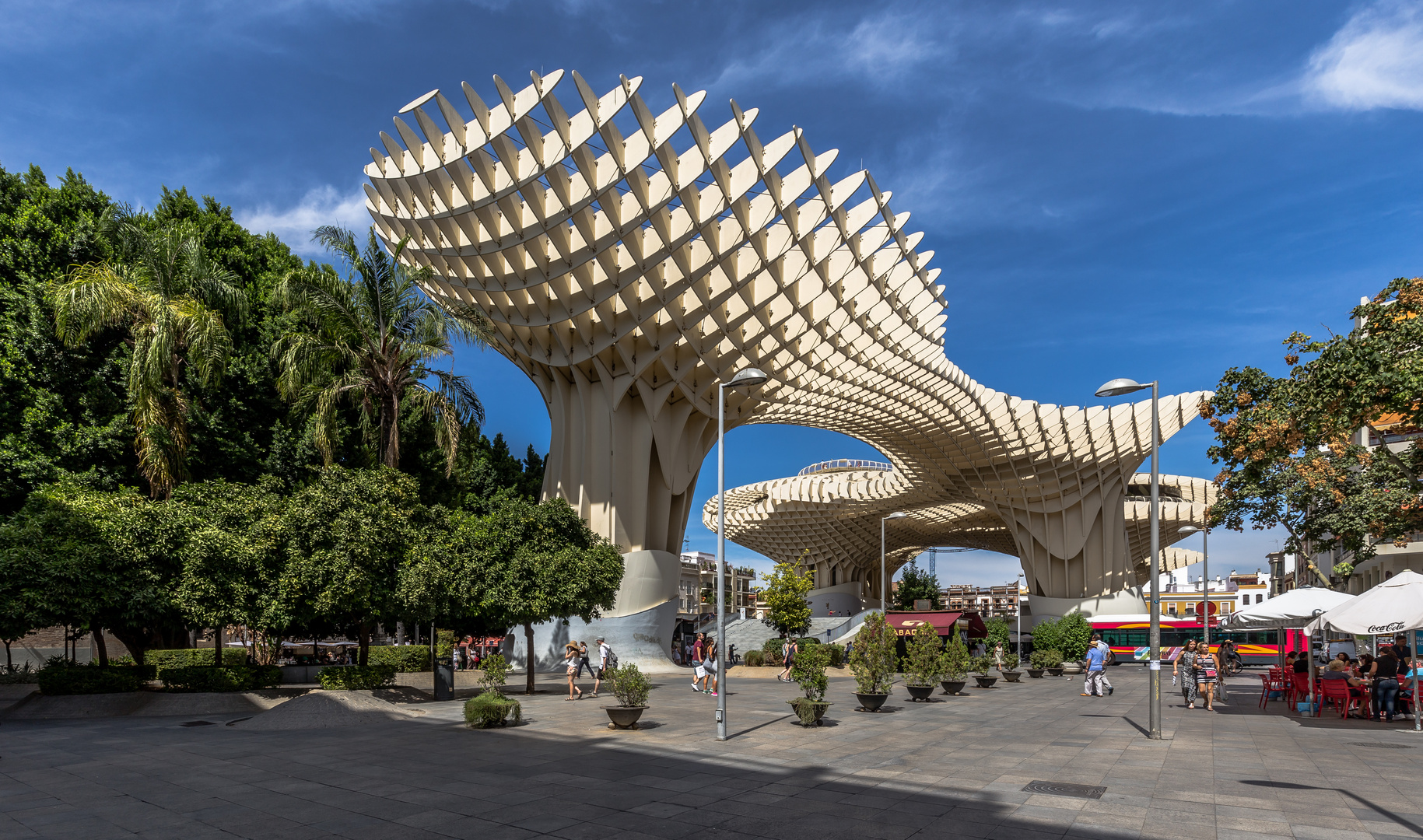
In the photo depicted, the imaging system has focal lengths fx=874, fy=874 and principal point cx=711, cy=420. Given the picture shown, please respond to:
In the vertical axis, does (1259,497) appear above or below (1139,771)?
above

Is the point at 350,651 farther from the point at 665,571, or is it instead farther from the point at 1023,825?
the point at 1023,825

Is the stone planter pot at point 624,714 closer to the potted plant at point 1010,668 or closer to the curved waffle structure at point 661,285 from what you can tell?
the curved waffle structure at point 661,285

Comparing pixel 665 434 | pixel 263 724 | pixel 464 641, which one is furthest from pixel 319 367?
pixel 464 641

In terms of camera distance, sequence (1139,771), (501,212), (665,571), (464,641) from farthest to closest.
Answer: (464,641) < (665,571) < (501,212) < (1139,771)

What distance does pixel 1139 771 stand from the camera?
12.0m

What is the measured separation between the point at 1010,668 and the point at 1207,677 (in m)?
10.8

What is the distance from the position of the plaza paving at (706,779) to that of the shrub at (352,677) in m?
3.11

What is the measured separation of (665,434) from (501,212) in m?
12.1

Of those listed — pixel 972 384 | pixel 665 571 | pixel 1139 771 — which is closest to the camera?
pixel 1139 771


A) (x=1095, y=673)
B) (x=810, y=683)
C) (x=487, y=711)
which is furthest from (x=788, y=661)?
(x=487, y=711)

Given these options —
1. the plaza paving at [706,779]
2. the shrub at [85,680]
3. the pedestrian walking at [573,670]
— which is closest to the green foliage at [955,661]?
the plaza paving at [706,779]

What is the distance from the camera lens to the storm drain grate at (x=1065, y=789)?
1030 centimetres

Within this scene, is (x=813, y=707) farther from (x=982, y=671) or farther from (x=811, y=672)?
(x=982, y=671)

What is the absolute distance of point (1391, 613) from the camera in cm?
1588
